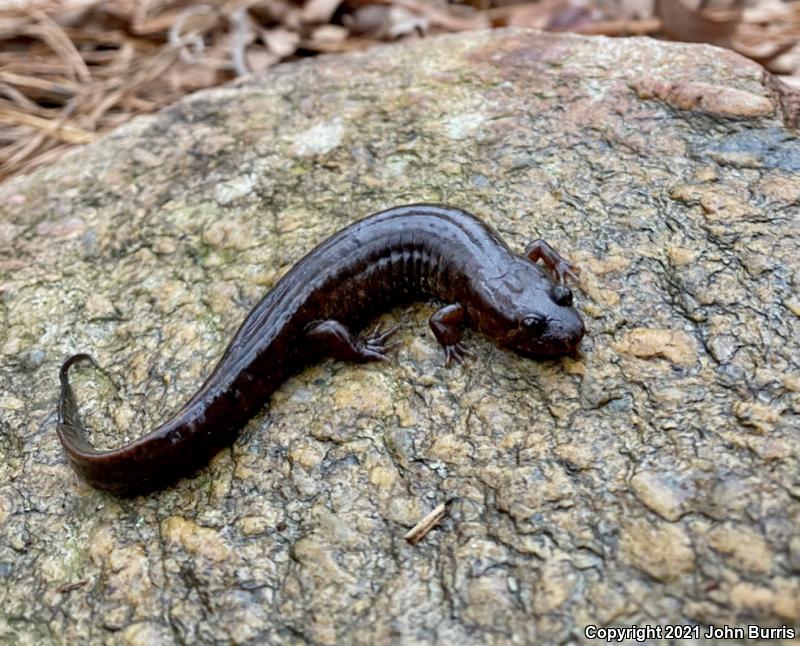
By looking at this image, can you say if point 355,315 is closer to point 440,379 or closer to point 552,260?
point 440,379

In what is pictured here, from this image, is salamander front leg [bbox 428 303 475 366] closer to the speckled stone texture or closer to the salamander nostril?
the speckled stone texture

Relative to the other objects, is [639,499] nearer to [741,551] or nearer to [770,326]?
[741,551]

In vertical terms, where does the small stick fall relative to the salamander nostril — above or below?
below

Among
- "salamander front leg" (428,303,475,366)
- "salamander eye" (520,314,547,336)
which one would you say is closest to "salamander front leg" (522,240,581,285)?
"salamander eye" (520,314,547,336)

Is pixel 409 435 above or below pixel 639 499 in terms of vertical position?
below

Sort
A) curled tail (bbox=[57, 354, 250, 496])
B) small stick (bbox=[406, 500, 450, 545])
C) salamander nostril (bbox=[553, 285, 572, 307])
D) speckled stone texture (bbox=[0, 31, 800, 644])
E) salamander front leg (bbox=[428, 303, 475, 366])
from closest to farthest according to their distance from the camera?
speckled stone texture (bbox=[0, 31, 800, 644]) → small stick (bbox=[406, 500, 450, 545]) → curled tail (bbox=[57, 354, 250, 496]) → salamander nostril (bbox=[553, 285, 572, 307]) → salamander front leg (bbox=[428, 303, 475, 366])

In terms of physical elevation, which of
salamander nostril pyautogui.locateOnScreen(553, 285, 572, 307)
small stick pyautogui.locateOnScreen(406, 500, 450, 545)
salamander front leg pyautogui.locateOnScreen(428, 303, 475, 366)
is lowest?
small stick pyautogui.locateOnScreen(406, 500, 450, 545)

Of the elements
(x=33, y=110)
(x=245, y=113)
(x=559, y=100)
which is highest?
(x=559, y=100)

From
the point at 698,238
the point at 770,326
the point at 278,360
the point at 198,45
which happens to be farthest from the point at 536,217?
the point at 198,45

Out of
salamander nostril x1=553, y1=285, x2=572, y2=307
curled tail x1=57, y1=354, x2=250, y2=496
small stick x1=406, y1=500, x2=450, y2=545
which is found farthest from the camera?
salamander nostril x1=553, y1=285, x2=572, y2=307
